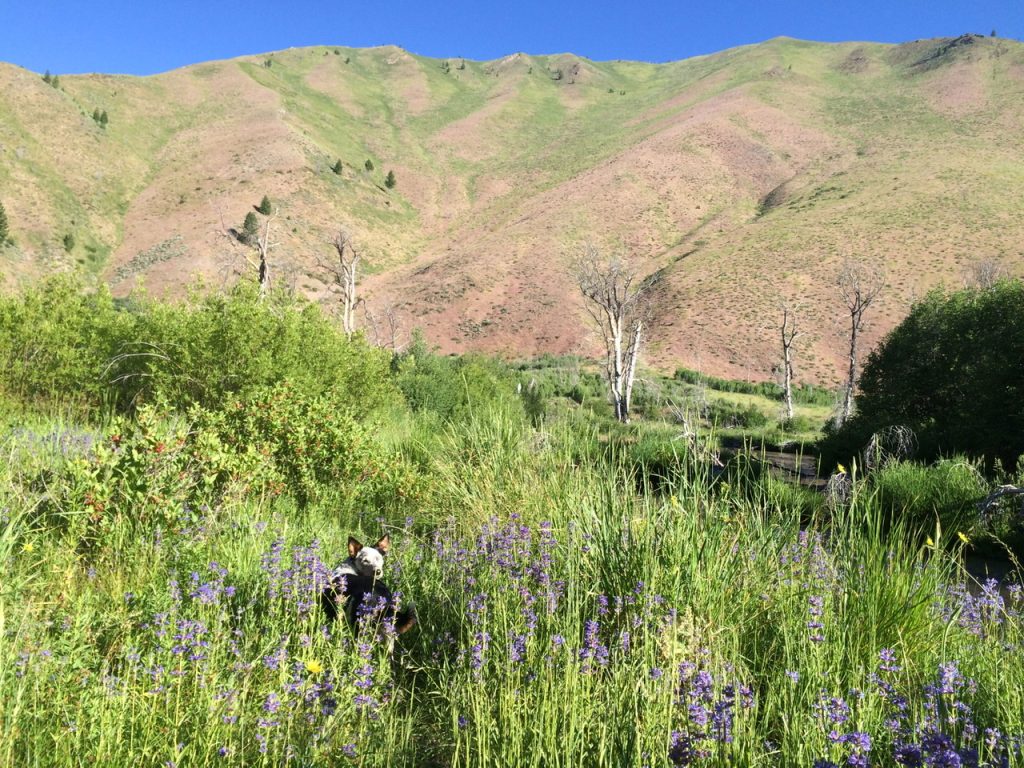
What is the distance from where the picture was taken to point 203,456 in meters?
5.40

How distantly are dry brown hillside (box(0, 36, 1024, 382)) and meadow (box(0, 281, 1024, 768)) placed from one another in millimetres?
29131

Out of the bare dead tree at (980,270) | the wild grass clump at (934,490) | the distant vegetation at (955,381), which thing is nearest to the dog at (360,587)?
the wild grass clump at (934,490)

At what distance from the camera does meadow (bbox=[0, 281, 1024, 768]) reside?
2.18 meters

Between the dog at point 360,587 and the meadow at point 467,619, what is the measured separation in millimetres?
132

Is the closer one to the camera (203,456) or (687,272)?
(203,456)

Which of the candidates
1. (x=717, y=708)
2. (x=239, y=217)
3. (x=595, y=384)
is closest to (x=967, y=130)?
(x=595, y=384)

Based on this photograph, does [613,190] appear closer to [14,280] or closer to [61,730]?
[14,280]

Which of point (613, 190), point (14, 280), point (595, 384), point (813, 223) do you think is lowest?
point (595, 384)

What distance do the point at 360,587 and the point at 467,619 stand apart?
0.73 meters

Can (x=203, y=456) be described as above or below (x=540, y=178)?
below

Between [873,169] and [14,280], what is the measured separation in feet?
248

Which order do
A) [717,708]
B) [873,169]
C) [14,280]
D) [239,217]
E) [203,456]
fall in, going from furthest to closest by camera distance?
[873,169], [239,217], [14,280], [203,456], [717,708]

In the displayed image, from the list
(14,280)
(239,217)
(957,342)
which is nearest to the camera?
(957,342)

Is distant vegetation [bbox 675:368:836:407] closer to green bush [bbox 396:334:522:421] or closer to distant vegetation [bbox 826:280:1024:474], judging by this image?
distant vegetation [bbox 826:280:1024:474]
